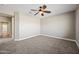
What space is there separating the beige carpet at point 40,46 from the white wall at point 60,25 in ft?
0.50

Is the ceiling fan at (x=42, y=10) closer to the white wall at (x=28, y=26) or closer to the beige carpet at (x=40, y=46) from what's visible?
the white wall at (x=28, y=26)

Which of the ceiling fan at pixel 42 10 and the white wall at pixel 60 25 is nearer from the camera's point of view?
the ceiling fan at pixel 42 10

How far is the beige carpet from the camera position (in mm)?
1800

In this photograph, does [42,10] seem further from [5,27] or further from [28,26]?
[5,27]

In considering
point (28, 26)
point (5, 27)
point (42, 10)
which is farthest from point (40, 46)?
point (5, 27)

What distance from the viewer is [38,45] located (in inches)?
79.1

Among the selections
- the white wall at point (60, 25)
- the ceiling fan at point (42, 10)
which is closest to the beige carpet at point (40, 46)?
the white wall at point (60, 25)

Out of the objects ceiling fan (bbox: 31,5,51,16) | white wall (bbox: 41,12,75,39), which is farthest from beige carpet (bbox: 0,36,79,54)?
ceiling fan (bbox: 31,5,51,16)

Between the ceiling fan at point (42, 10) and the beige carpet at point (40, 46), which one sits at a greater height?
the ceiling fan at point (42, 10)

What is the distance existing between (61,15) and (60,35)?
A: 1.55 ft

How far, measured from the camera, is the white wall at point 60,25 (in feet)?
6.33
